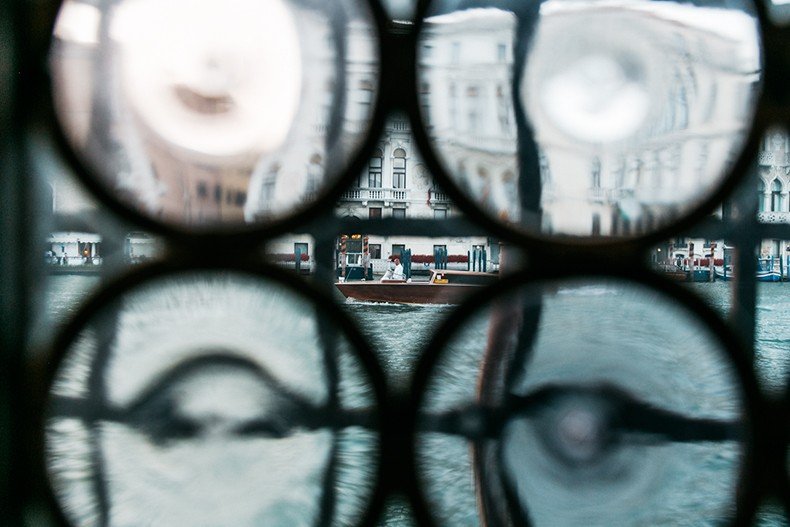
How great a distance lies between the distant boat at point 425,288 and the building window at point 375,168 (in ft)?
0.21

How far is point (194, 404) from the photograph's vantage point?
355 millimetres

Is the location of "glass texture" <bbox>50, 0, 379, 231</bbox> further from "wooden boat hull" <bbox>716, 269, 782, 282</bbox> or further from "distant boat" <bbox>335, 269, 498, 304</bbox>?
"wooden boat hull" <bbox>716, 269, 782, 282</bbox>

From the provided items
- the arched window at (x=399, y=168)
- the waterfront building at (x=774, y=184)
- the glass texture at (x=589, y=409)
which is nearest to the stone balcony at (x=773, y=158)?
the waterfront building at (x=774, y=184)

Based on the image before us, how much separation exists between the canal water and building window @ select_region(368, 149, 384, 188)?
0.08 m

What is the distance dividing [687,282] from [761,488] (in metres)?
0.13

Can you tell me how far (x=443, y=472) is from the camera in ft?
1.19

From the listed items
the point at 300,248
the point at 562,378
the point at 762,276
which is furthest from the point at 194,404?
the point at 762,276

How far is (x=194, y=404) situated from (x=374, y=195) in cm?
16

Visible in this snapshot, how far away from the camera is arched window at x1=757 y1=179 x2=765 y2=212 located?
37 centimetres

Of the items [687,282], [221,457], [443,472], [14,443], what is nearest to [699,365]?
[687,282]

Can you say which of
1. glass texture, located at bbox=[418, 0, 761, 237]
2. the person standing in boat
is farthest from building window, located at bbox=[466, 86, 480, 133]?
the person standing in boat

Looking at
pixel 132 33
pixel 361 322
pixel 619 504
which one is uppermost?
pixel 132 33

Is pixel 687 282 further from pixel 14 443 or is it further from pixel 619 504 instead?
pixel 14 443

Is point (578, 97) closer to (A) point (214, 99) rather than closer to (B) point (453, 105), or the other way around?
(B) point (453, 105)
